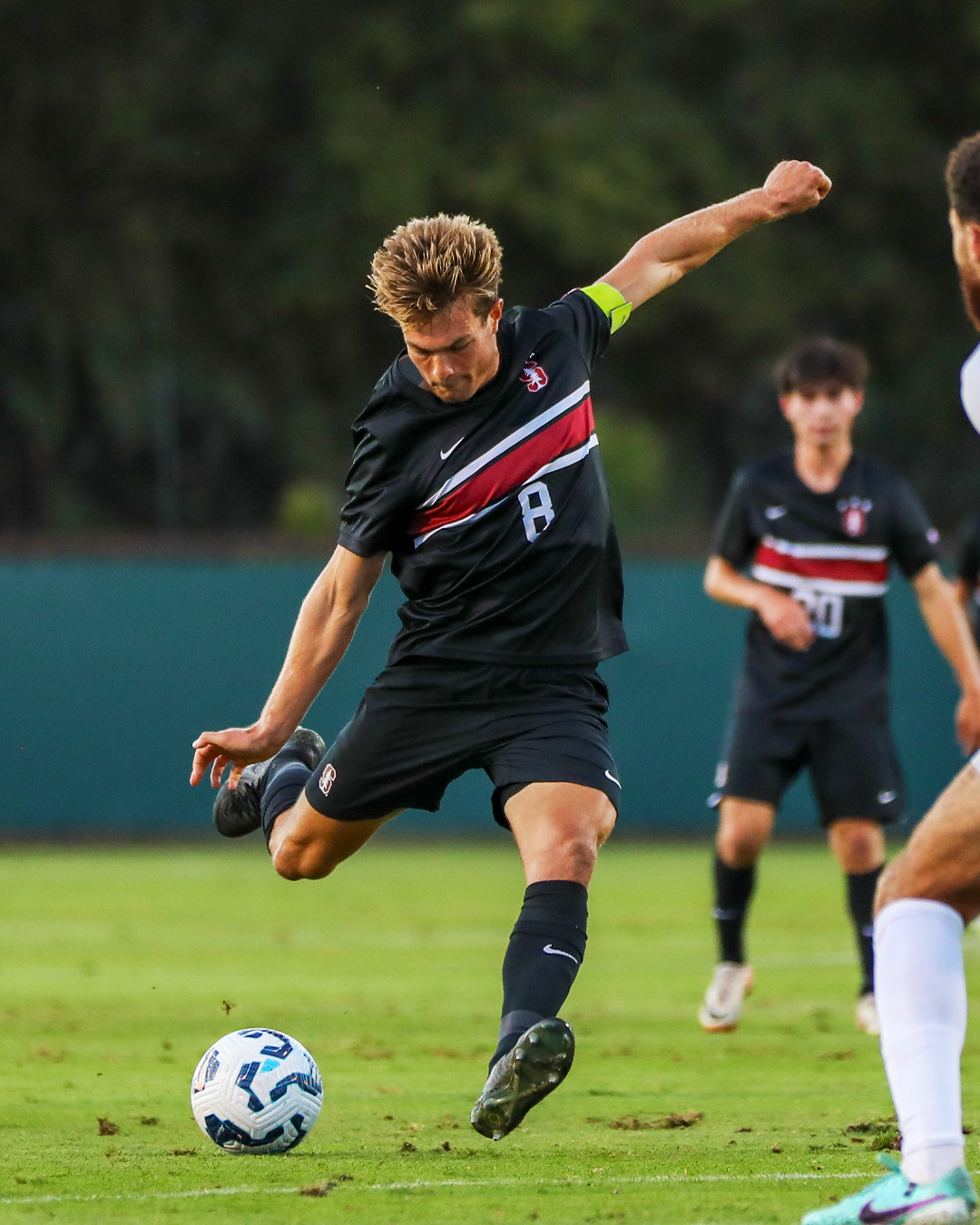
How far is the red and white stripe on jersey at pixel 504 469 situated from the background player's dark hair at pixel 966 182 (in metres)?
1.65

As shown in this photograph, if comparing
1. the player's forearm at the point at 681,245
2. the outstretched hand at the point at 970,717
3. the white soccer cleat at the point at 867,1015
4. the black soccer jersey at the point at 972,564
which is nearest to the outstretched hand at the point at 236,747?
the player's forearm at the point at 681,245

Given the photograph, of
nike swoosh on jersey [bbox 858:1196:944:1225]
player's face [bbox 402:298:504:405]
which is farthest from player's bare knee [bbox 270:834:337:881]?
nike swoosh on jersey [bbox 858:1196:944:1225]

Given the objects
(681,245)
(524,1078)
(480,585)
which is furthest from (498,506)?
(524,1078)

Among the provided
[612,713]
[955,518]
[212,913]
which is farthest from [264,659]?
[955,518]

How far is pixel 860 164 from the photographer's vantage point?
27.7 metres

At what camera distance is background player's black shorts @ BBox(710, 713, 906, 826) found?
8375 millimetres

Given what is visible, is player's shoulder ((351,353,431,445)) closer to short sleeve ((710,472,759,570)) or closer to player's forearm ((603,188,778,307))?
player's forearm ((603,188,778,307))

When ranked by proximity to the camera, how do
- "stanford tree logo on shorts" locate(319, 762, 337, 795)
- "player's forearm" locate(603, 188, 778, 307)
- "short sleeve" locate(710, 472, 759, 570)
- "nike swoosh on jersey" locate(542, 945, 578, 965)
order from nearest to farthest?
1. "nike swoosh on jersey" locate(542, 945, 578, 965)
2. "stanford tree logo on shorts" locate(319, 762, 337, 795)
3. "player's forearm" locate(603, 188, 778, 307)
4. "short sleeve" locate(710, 472, 759, 570)

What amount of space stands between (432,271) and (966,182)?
1544 millimetres

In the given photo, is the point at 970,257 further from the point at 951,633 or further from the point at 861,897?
the point at 861,897

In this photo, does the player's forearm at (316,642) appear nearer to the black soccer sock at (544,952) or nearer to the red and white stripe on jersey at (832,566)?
the black soccer sock at (544,952)

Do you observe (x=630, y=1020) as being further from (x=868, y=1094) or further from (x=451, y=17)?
(x=451, y=17)

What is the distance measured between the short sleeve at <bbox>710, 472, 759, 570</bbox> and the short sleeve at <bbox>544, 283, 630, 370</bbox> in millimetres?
2776

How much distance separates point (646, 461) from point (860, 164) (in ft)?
18.4
